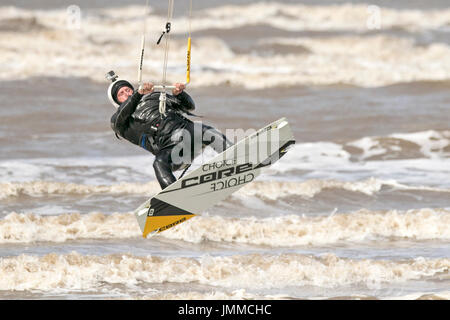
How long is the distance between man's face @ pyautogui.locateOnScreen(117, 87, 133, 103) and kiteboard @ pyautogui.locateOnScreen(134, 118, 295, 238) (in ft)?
3.85

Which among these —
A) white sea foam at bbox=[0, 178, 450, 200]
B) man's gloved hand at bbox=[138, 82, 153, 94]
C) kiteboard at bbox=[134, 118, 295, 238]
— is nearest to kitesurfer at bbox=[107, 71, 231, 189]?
kiteboard at bbox=[134, 118, 295, 238]

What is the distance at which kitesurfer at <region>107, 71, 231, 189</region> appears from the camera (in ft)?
30.9

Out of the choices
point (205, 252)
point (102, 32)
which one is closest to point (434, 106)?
point (205, 252)

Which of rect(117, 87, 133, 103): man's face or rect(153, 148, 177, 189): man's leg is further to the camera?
rect(117, 87, 133, 103): man's face

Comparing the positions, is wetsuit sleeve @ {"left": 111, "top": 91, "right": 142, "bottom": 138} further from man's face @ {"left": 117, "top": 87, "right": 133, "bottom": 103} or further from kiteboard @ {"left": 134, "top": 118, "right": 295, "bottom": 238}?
kiteboard @ {"left": 134, "top": 118, "right": 295, "bottom": 238}

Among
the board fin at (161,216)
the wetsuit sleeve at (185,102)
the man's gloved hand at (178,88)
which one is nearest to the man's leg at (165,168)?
the board fin at (161,216)

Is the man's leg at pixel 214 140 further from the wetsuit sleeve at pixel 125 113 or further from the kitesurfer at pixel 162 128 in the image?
the wetsuit sleeve at pixel 125 113

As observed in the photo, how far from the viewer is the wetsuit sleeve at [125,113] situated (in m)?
9.26

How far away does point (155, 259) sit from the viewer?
35.7 feet

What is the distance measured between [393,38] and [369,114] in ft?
50.6

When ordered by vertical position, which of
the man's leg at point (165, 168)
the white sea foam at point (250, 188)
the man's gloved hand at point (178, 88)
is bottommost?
the man's leg at point (165, 168)

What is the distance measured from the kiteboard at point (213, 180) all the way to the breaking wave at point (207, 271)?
1043 mm

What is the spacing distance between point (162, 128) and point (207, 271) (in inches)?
81.4
